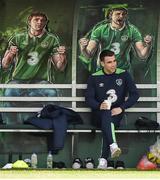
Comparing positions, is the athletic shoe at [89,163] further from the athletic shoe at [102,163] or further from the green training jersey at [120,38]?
the green training jersey at [120,38]

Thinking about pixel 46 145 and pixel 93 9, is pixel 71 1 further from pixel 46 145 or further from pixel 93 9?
pixel 46 145

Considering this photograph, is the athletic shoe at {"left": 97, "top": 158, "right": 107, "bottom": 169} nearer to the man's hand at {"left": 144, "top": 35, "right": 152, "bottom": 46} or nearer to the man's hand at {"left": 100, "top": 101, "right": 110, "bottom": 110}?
the man's hand at {"left": 100, "top": 101, "right": 110, "bottom": 110}

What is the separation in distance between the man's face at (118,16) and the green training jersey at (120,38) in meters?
0.09

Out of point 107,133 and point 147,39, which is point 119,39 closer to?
point 147,39

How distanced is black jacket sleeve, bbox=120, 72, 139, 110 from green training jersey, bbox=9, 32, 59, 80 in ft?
3.83

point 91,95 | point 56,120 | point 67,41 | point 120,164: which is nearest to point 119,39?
point 67,41

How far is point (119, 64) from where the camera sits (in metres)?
8.16

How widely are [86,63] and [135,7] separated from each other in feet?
3.36

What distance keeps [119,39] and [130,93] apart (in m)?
0.90

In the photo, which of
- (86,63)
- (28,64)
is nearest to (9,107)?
(28,64)

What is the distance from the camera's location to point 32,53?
8203mm

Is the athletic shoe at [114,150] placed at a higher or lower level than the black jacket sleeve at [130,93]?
lower

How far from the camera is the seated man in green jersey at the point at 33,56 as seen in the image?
26.8ft

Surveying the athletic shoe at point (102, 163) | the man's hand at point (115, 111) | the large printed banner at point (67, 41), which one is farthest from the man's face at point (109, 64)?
the athletic shoe at point (102, 163)
